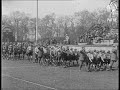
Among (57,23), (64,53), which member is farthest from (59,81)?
(57,23)

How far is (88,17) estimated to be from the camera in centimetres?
4275

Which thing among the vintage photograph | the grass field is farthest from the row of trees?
the grass field

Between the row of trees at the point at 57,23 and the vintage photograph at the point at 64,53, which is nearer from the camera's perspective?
the vintage photograph at the point at 64,53

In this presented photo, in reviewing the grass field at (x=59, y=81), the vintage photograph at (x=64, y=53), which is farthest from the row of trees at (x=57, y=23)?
the grass field at (x=59, y=81)

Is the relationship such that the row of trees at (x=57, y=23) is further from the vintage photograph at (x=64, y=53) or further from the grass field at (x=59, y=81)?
the grass field at (x=59, y=81)

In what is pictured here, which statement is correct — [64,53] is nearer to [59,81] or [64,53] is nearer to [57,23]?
[59,81]

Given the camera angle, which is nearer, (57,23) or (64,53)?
(64,53)

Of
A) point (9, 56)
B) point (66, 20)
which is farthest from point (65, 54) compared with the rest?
point (66, 20)

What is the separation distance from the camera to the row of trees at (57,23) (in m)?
41.2

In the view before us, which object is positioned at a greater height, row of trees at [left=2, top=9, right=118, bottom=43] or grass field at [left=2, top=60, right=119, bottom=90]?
row of trees at [left=2, top=9, right=118, bottom=43]

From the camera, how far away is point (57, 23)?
1935 inches

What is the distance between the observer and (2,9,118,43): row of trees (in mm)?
41188

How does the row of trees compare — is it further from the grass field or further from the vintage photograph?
the grass field

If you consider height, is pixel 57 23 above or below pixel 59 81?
above
